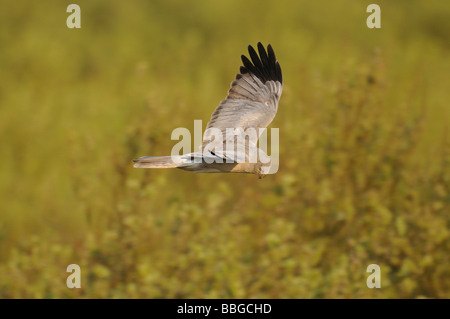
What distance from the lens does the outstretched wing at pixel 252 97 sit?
5.03m

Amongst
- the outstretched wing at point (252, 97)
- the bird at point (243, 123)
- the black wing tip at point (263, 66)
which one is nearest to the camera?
the bird at point (243, 123)

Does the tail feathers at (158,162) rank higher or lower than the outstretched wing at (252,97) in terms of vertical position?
lower

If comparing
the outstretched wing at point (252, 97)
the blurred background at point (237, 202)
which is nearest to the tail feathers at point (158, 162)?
the outstretched wing at point (252, 97)

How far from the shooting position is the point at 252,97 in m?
5.29

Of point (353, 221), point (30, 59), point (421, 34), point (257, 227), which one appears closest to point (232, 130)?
point (257, 227)

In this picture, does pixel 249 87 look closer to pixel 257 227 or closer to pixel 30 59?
pixel 257 227

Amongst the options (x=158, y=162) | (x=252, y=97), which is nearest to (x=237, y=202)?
(x=252, y=97)

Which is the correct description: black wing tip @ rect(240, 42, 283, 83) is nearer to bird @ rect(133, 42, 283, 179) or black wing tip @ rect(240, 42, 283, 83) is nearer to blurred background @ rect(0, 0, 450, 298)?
bird @ rect(133, 42, 283, 179)

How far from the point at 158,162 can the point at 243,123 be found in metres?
1.25

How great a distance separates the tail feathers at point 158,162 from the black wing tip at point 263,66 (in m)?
1.69

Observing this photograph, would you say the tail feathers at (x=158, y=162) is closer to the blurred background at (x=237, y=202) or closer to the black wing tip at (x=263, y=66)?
the blurred background at (x=237, y=202)

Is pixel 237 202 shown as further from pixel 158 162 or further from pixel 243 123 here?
pixel 158 162

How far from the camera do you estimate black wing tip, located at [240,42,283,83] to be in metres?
5.38

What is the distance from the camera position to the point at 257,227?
601cm
